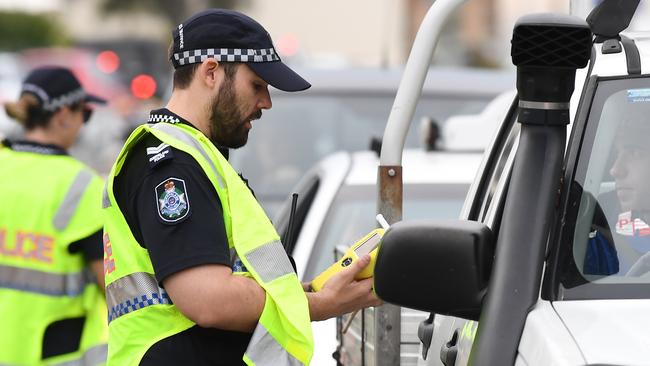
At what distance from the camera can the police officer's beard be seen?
3709 mm

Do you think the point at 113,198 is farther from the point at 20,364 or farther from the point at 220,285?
the point at 20,364

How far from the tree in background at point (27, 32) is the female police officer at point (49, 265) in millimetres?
54688

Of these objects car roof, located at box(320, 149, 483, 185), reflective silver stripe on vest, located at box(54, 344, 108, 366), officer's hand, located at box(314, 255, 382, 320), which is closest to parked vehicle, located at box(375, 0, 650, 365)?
officer's hand, located at box(314, 255, 382, 320)

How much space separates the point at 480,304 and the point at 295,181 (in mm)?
5633

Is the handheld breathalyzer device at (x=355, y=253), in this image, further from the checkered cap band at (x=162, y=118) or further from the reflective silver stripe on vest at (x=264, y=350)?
the checkered cap band at (x=162, y=118)

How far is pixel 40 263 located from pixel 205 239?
1.96 metres

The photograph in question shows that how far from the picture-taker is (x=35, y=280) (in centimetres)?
527

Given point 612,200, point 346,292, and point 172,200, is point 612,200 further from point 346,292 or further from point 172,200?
point 172,200

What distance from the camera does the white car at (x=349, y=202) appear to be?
20.0ft

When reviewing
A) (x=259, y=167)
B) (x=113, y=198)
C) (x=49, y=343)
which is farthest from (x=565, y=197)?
(x=259, y=167)

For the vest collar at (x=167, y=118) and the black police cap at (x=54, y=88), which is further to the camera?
the black police cap at (x=54, y=88)

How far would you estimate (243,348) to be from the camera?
→ 3.62m

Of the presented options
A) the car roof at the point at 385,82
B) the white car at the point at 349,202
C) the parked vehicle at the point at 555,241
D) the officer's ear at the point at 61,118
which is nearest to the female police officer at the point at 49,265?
the officer's ear at the point at 61,118

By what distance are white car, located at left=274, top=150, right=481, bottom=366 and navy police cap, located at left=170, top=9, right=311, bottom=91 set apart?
7.09 feet
